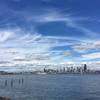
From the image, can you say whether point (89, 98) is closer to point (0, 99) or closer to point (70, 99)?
point (70, 99)

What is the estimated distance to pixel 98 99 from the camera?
358 feet

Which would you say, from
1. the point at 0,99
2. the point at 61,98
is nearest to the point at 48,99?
the point at 61,98

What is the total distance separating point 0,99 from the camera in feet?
293

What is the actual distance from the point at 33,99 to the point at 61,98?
12.3 m

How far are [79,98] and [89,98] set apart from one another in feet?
13.2

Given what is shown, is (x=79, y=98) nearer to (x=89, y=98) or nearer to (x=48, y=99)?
(x=89, y=98)

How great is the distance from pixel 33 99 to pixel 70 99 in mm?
14455

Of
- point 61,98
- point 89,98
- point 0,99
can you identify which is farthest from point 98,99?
point 0,99

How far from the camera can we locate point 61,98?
11419cm

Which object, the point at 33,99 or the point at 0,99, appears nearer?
the point at 0,99

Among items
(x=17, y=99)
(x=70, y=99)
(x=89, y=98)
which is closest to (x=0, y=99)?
(x=17, y=99)

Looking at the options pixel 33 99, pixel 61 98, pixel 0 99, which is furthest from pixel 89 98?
pixel 0 99

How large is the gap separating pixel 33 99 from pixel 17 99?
6282mm

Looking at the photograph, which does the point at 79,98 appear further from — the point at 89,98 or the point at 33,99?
the point at 33,99
